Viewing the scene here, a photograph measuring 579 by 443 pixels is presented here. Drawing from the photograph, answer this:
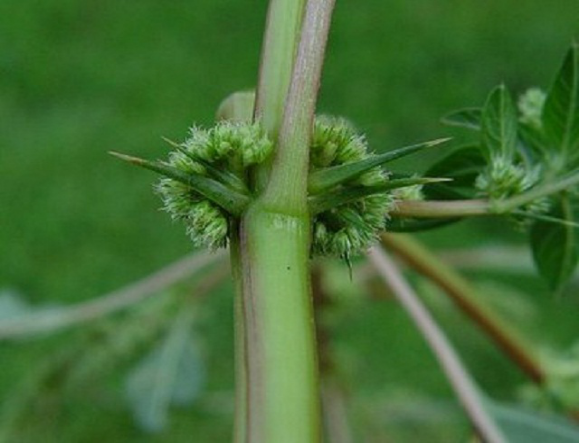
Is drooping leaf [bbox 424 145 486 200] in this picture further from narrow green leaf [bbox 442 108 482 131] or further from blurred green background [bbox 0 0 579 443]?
blurred green background [bbox 0 0 579 443]

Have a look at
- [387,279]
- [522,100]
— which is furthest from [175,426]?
[522,100]

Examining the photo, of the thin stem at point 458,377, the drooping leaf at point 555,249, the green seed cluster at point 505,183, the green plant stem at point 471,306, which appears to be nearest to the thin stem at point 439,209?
the green seed cluster at point 505,183

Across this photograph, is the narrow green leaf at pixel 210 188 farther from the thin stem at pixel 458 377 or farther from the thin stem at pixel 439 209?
the thin stem at pixel 458 377

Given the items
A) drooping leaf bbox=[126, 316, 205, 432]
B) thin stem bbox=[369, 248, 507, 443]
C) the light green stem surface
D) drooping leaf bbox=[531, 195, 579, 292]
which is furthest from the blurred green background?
the light green stem surface

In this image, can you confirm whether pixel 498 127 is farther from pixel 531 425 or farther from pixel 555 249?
pixel 531 425

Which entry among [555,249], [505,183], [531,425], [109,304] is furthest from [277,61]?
[109,304]
